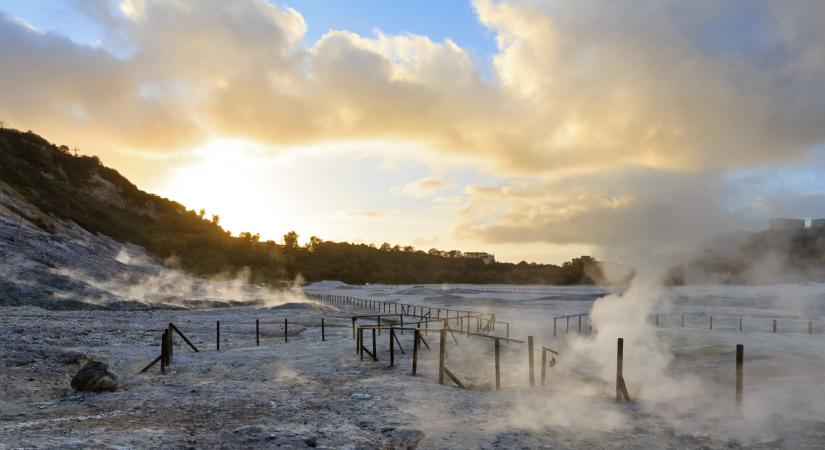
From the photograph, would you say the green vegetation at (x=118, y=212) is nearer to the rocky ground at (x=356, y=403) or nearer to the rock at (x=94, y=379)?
the rocky ground at (x=356, y=403)


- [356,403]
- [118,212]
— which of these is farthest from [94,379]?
[118,212]

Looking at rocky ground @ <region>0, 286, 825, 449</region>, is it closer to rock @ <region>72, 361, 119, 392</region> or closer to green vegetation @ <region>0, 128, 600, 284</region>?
rock @ <region>72, 361, 119, 392</region>

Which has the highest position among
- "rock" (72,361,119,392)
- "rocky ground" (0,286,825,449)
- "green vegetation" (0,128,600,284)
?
"green vegetation" (0,128,600,284)

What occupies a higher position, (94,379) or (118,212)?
(118,212)

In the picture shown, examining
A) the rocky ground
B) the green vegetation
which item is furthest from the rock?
the green vegetation

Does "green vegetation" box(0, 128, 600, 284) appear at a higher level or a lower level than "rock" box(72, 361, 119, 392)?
higher

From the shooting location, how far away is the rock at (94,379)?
15352 mm

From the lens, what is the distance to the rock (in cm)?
1535

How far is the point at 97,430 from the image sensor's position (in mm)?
11359

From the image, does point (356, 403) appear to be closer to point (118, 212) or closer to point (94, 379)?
point (94, 379)

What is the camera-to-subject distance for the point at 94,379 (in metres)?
15.5

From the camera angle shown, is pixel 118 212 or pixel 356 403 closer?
pixel 356 403

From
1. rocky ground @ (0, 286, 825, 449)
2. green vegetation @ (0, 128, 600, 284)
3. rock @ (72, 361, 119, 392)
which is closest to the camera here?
rocky ground @ (0, 286, 825, 449)

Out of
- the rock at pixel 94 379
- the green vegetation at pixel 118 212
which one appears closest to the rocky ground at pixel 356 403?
the rock at pixel 94 379
